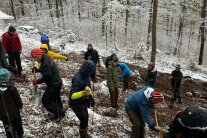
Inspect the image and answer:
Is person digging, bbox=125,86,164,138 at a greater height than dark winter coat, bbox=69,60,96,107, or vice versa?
dark winter coat, bbox=69,60,96,107

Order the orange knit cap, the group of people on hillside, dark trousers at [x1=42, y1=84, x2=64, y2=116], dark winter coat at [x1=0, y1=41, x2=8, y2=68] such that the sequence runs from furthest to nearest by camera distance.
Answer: dark winter coat at [x1=0, y1=41, x2=8, y2=68] → dark trousers at [x1=42, y1=84, x2=64, y2=116] → the orange knit cap → the group of people on hillside

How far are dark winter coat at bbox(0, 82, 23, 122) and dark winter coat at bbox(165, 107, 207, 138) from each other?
332 centimetres

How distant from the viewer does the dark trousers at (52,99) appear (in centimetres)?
679

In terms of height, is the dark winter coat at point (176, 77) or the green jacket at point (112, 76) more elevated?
the green jacket at point (112, 76)

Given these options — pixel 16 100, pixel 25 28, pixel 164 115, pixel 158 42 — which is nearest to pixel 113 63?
pixel 164 115

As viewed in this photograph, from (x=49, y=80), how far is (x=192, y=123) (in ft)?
13.2

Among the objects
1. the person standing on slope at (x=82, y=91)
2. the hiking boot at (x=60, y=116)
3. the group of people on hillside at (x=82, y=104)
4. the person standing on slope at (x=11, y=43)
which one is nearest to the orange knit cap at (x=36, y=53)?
the group of people on hillside at (x=82, y=104)

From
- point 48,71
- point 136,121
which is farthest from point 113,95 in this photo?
point 48,71

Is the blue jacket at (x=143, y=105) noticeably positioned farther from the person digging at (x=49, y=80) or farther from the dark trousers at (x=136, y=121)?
the person digging at (x=49, y=80)

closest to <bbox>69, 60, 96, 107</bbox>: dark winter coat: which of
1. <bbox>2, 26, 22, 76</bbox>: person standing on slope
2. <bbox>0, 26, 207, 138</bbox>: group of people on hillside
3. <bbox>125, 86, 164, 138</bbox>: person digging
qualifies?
<bbox>0, 26, 207, 138</bbox>: group of people on hillside

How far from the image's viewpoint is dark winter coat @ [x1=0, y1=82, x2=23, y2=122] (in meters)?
5.22

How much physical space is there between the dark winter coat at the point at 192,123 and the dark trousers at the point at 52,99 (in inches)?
147

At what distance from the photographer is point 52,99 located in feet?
22.9

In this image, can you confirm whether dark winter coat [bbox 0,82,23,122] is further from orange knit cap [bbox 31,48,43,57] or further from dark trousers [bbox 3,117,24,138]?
orange knit cap [bbox 31,48,43,57]
